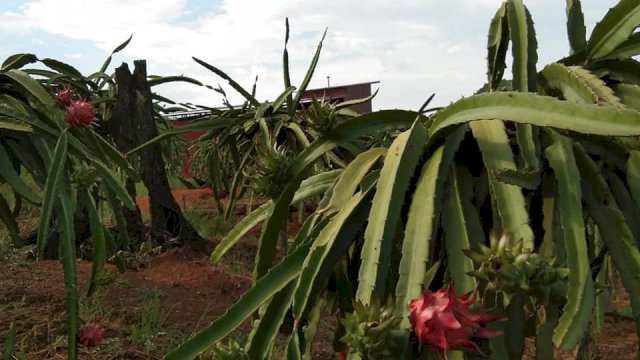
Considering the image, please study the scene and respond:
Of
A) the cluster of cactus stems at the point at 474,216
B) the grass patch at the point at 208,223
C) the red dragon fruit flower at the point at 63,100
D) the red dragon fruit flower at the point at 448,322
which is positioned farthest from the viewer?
the grass patch at the point at 208,223

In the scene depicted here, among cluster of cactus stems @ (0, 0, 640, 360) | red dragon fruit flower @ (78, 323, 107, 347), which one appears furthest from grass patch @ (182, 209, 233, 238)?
cluster of cactus stems @ (0, 0, 640, 360)

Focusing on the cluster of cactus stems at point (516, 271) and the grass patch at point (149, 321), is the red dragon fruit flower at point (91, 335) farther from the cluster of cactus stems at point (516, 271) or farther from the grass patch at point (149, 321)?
the cluster of cactus stems at point (516, 271)

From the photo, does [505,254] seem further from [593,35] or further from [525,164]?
[593,35]

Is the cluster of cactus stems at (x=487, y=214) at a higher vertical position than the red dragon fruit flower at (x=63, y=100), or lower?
lower

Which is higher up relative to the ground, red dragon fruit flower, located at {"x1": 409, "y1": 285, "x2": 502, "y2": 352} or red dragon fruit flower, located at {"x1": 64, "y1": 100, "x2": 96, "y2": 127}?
red dragon fruit flower, located at {"x1": 64, "y1": 100, "x2": 96, "y2": 127}

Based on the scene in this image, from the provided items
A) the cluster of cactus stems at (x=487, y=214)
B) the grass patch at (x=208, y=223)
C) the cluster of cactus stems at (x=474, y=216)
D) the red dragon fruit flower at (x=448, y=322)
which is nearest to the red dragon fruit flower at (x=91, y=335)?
the cluster of cactus stems at (x=474, y=216)

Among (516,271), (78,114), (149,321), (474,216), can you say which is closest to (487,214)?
(474,216)

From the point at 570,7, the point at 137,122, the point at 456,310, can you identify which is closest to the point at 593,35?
the point at 570,7

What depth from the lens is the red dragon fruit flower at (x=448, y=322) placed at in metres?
1.18

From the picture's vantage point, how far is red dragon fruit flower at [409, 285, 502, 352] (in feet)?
3.86

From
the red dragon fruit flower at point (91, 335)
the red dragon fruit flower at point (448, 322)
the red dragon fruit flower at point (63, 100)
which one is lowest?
the red dragon fruit flower at point (91, 335)

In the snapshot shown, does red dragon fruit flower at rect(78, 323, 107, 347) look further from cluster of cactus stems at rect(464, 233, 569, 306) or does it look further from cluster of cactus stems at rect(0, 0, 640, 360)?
cluster of cactus stems at rect(464, 233, 569, 306)

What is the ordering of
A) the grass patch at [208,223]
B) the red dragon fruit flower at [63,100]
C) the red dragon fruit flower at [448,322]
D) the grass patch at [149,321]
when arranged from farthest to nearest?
1. the grass patch at [208,223]
2. the grass patch at [149,321]
3. the red dragon fruit flower at [63,100]
4. the red dragon fruit flower at [448,322]

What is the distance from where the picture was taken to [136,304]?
397 cm
